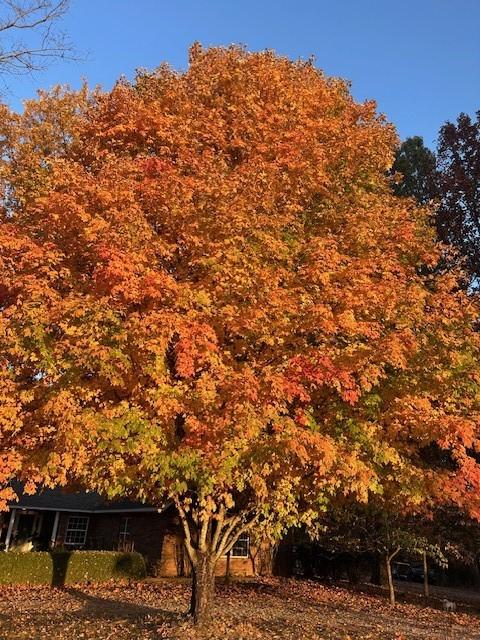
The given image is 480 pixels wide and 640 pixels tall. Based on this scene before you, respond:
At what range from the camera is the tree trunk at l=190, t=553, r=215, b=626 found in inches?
459

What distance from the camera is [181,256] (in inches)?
448

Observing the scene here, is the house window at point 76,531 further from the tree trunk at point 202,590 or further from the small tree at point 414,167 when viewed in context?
the small tree at point 414,167

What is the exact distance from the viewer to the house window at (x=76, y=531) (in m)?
28.3

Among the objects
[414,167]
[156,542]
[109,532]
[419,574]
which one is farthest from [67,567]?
[419,574]

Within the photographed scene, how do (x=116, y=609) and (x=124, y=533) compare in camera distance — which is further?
(x=124, y=533)

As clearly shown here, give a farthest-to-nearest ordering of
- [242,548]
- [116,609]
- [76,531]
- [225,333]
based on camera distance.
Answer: [76,531], [242,548], [116,609], [225,333]

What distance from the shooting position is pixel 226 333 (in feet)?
34.2

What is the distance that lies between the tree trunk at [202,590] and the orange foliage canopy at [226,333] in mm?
399

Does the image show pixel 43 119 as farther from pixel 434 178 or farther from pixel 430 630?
pixel 430 630

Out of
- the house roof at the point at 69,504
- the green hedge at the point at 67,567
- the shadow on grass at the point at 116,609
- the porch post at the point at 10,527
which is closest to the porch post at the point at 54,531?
the house roof at the point at 69,504

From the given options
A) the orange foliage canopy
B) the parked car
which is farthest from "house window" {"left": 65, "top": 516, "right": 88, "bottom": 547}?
the parked car

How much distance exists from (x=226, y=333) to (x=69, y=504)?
21.2 metres

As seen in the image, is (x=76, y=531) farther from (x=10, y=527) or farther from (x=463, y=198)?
(x=463, y=198)

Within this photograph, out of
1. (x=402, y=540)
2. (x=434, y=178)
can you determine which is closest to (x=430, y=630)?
(x=402, y=540)
